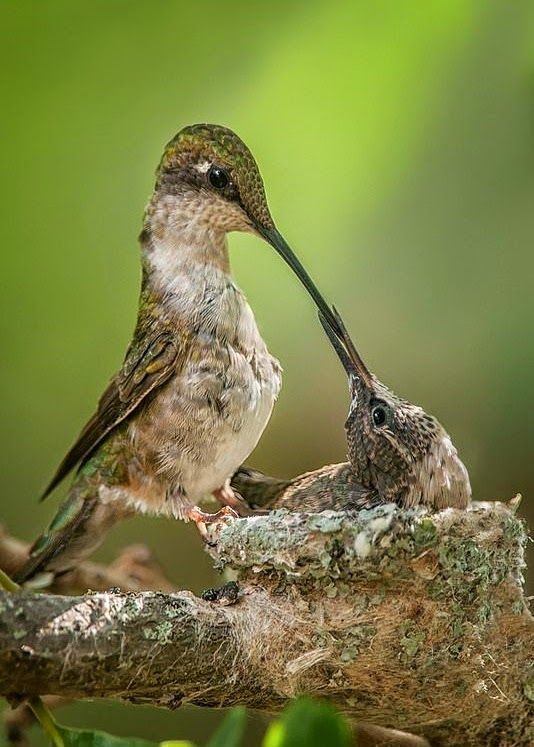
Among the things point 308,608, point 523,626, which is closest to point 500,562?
point 523,626

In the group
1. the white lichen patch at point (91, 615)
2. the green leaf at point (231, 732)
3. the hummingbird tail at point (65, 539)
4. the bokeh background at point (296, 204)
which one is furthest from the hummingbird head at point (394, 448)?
the bokeh background at point (296, 204)

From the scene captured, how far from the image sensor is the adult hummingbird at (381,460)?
104 inches

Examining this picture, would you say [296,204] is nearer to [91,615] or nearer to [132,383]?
[132,383]

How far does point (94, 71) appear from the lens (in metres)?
4.13

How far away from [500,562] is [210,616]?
0.76m

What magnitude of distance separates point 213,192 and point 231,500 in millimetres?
820

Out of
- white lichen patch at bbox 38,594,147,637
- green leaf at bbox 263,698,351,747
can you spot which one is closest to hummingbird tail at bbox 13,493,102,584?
white lichen patch at bbox 38,594,147,637

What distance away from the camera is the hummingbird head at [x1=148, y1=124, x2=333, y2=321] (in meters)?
2.47

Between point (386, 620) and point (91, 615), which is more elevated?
point (91, 615)

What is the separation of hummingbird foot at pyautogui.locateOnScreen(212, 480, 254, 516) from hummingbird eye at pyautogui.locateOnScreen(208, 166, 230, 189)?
2.50 ft

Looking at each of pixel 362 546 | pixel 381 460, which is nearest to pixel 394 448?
pixel 381 460

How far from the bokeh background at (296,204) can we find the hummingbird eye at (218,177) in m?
1.57

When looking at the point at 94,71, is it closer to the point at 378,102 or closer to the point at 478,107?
the point at 378,102

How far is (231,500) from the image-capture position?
2869 millimetres
